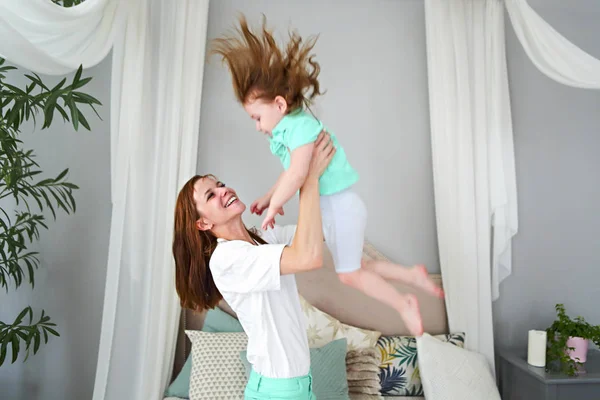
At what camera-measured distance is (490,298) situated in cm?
295

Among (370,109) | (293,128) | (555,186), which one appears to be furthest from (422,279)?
(555,186)

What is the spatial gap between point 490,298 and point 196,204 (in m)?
1.85

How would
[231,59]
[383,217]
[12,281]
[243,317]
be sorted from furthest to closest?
[383,217] < [12,281] < [243,317] < [231,59]

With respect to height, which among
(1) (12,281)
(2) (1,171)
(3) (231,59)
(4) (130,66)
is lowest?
(1) (12,281)

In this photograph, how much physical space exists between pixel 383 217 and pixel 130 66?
59.9 inches

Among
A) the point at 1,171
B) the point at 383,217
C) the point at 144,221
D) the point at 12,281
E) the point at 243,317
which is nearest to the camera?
the point at 243,317

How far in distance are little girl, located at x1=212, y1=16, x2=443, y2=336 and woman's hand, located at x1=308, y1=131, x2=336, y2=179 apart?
30mm

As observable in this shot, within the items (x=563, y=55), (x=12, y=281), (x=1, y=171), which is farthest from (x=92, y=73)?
(x=563, y=55)

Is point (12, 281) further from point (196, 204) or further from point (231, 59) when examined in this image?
point (231, 59)

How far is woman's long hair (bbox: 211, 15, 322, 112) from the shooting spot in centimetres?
152

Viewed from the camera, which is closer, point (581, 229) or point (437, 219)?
point (437, 219)

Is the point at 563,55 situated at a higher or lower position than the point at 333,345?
higher

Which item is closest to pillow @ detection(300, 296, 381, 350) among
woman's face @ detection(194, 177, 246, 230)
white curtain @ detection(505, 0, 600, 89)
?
woman's face @ detection(194, 177, 246, 230)

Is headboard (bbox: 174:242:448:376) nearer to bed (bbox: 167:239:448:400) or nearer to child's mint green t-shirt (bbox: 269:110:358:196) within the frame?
bed (bbox: 167:239:448:400)
